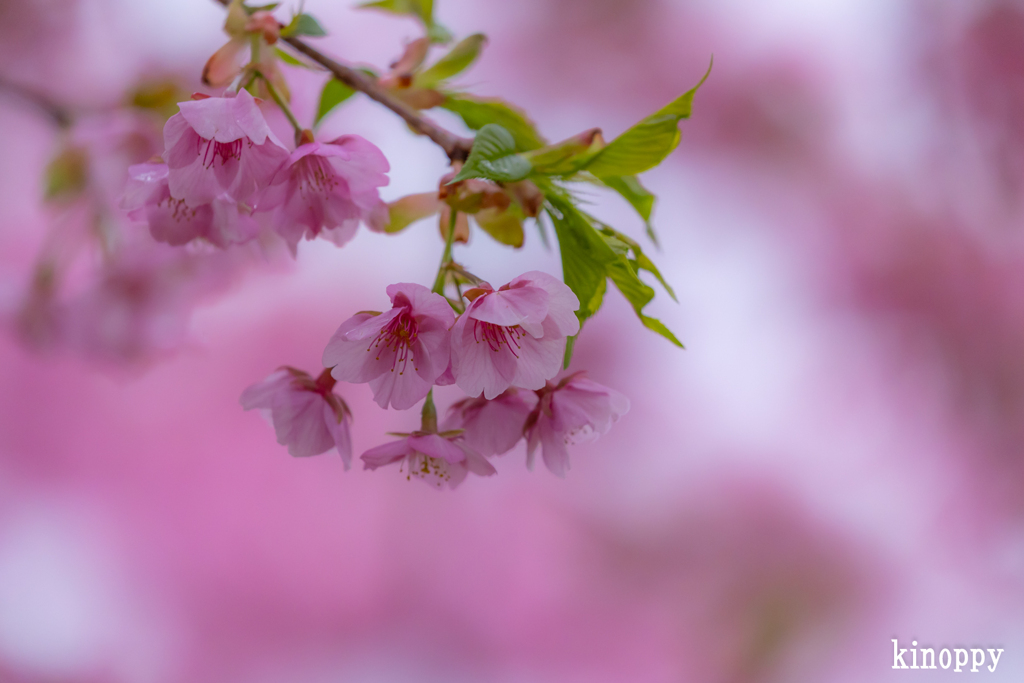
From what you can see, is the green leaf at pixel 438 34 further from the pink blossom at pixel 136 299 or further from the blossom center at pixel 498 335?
the pink blossom at pixel 136 299

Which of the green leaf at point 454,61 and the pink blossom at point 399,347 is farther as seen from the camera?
the green leaf at point 454,61

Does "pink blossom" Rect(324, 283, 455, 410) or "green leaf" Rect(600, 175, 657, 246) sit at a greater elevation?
"green leaf" Rect(600, 175, 657, 246)

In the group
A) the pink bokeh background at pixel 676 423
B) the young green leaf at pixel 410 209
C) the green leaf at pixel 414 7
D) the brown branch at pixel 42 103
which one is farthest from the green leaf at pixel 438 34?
the pink bokeh background at pixel 676 423

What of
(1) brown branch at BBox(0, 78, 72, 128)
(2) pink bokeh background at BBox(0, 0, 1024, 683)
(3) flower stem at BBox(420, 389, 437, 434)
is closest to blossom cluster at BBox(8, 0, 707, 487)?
(3) flower stem at BBox(420, 389, 437, 434)

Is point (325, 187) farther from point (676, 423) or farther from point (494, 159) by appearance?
point (676, 423)

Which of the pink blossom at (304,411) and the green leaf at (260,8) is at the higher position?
the green leaf at (260,8)

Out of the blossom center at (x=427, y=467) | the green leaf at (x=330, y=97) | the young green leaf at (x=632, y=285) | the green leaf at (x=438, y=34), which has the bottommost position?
the blossom center at (x=427, y=467)

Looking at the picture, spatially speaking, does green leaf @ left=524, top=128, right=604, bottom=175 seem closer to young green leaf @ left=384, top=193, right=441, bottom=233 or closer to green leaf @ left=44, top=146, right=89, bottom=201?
young green leaf @ left=384, top=193, right=441, bottom=233
